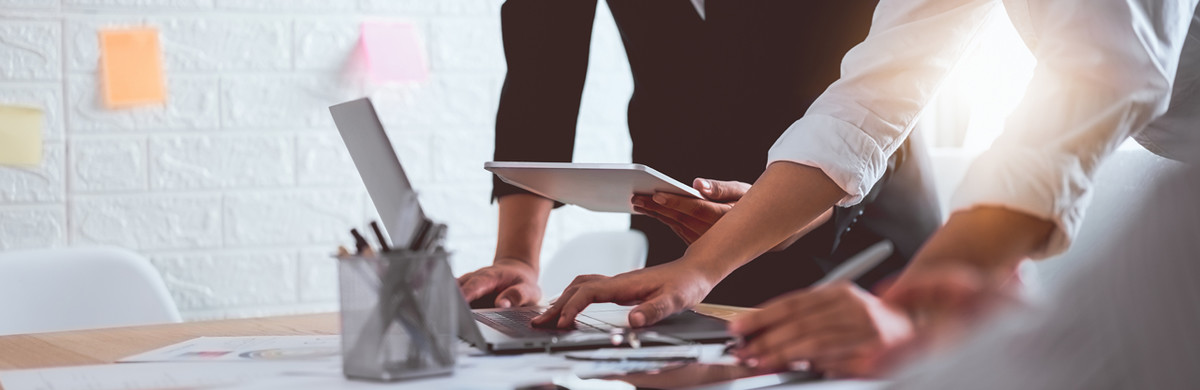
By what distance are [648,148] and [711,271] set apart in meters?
0.54

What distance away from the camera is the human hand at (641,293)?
88 cm

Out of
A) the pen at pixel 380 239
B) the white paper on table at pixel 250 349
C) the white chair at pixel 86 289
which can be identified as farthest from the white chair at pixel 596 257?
the pen at pixel 380 239

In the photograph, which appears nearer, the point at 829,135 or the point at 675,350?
the point at 675,350

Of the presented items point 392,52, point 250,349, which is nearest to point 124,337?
point 250,349

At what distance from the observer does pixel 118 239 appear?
200 centimetres

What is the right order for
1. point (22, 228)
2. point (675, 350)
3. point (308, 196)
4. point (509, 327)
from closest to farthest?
point (675, 350)
point (509, 327)
point (22, 228)
point (308, 196)

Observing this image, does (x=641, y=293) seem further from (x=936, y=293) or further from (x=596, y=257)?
(x=596, y=257)

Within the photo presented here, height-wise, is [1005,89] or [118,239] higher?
[1005,89]

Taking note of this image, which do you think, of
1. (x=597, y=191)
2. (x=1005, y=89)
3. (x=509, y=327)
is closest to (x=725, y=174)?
(x=597, y=191)

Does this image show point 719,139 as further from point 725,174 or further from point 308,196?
point 308,196

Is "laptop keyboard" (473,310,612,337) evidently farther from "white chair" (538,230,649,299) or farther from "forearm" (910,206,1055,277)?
"white chair" (538,230,649,299)

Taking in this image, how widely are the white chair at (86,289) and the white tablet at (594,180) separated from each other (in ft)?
2.26

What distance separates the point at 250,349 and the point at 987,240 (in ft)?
1.89

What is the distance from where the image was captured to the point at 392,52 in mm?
2186
